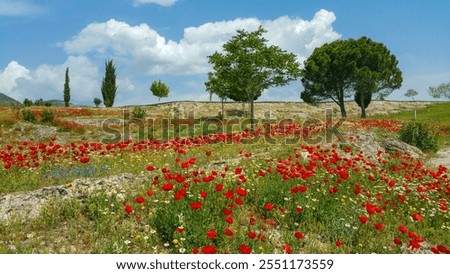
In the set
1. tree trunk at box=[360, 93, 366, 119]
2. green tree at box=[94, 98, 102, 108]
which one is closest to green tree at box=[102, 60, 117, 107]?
green tree at box=[94, 98, 102, 108]

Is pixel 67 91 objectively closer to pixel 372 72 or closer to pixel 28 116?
pixel 28 116

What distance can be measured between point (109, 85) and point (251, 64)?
47.5m

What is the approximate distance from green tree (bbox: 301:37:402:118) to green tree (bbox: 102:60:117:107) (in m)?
35.8

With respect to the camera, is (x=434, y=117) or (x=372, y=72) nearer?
(x=434, y=117)

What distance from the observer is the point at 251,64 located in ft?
108

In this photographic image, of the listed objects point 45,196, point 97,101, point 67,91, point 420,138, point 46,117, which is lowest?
point 45,196

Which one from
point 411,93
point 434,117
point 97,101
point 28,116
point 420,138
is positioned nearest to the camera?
point 420,138

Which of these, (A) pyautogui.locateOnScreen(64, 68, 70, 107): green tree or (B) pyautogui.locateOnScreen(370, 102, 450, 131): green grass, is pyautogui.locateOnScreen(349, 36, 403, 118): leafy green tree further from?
(A) pyautogui.locateOnScreen(64, 68, 70, 107): green tree

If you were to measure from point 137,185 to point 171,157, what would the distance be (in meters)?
4.63

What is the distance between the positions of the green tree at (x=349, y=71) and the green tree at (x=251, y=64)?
895 inches

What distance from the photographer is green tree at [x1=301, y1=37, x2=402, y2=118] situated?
55750 mm

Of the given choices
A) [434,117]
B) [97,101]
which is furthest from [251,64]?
[97,101]

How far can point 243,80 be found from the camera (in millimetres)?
33750

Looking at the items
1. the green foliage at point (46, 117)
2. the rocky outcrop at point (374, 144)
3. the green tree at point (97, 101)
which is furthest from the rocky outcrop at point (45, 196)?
the green tree at point (97, 101)
